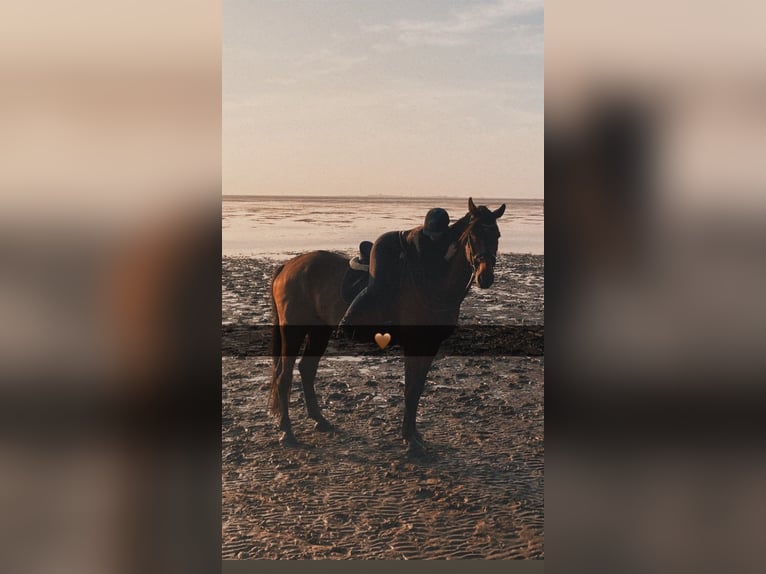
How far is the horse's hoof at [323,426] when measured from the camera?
3660mm

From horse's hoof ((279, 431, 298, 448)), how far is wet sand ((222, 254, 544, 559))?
3cm

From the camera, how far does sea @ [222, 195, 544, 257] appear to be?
11.4ft

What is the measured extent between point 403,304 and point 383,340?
0.62 feet

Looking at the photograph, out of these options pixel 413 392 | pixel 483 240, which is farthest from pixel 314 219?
pixel 413 392

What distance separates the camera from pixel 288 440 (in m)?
3.64

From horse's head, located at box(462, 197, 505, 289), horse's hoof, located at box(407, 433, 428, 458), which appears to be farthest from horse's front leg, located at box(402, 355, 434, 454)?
horse's head, located at box(462, 197, 505, 289)

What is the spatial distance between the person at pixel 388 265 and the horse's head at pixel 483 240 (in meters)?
0.10

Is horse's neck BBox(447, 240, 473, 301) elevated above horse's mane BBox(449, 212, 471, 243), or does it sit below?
below

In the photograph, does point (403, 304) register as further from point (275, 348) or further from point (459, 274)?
point (275, 348)
